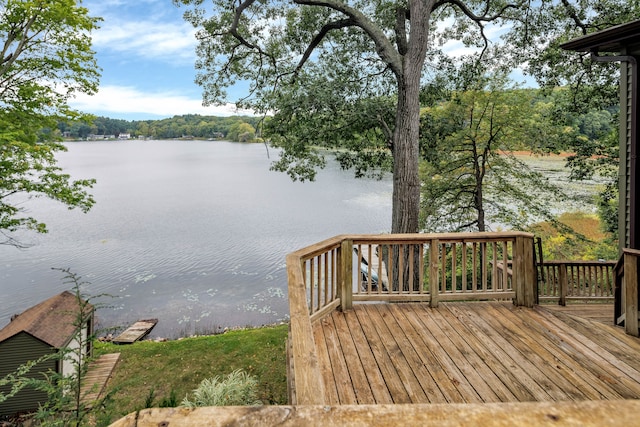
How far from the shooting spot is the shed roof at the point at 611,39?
4.14m

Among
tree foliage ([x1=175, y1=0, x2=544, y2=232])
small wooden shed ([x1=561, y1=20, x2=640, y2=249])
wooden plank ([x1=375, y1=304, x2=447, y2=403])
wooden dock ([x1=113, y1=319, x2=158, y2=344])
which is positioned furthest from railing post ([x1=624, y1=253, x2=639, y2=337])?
wooden dock ([x1=113, y1=319, x2=158, y2=344])

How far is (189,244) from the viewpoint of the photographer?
22078mm

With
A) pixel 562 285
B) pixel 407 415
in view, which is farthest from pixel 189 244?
pixel 407 415

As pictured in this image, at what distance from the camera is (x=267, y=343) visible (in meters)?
10.2

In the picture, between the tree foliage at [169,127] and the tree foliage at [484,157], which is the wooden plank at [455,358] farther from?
the tree foliage at [169,127]

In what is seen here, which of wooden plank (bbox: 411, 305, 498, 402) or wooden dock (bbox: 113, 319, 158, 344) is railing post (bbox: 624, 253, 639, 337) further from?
wooden dock (bbox: 113, 319, 158, 344)

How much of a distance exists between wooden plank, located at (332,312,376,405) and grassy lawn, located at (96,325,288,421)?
3.87 meters

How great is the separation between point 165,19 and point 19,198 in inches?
804

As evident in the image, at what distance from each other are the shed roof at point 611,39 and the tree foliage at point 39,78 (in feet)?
39.2

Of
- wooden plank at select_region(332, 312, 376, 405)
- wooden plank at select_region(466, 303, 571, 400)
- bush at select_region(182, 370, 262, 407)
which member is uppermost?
wooden plank at select_region(332, 312, 376, 405)

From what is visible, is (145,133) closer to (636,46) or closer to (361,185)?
(361,185)

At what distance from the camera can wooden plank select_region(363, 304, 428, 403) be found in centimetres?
277

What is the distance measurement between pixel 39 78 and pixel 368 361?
13.3m

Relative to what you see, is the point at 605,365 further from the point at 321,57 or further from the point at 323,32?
the point at 321,57
